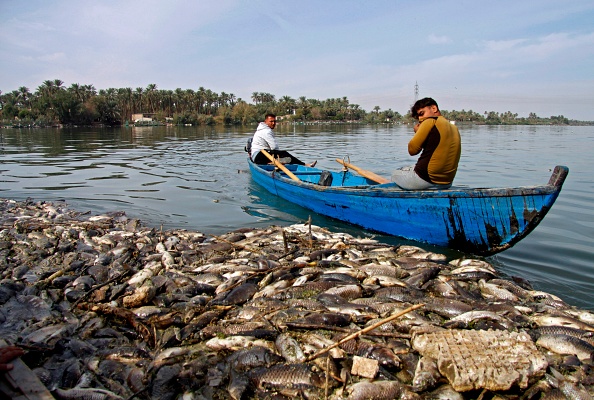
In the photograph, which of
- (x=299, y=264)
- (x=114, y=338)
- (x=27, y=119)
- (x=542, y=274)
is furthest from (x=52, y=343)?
(x=27, y=119)

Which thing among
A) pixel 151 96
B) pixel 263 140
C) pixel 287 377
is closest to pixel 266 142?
pixel 263 140

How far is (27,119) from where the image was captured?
267 ft

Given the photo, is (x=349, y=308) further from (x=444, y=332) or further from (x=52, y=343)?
(x=52, y=343)

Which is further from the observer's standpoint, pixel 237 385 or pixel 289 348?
pixel 289 348

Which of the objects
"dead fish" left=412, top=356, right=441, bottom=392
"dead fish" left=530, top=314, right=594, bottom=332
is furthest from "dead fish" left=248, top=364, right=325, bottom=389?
"dead fish" left=530, top=314, right=594, bottom=332

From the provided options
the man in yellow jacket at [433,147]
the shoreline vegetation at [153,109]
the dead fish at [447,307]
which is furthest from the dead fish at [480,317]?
the shoreline vegetation at [153,109]

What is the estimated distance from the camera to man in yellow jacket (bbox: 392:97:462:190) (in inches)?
284

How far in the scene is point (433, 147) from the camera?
7379 mm

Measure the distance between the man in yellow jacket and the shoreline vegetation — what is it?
85.5 metres

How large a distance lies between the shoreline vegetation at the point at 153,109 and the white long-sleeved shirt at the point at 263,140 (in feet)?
254

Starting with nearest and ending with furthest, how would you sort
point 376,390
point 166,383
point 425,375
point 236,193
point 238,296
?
point 376,390 < point 425,375 < point 166,383 < point 238,296 < point 236,193

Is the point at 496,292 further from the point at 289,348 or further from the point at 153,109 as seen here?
the point at 153,109

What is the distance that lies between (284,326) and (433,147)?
16.1 ft

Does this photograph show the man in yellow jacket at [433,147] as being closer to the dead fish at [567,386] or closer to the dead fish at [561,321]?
the dead fish at [561,321]
